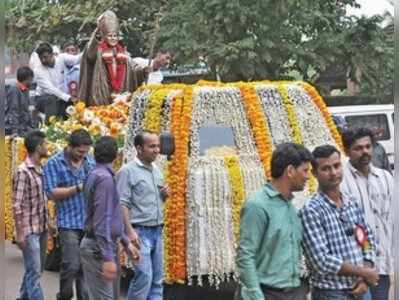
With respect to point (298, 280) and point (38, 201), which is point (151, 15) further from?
point (298, 280)


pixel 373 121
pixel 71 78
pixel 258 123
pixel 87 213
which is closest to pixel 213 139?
pixel 258 123

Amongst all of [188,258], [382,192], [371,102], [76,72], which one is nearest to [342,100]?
[371,102]

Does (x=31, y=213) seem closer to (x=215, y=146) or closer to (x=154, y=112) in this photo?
(x=154, y=112)

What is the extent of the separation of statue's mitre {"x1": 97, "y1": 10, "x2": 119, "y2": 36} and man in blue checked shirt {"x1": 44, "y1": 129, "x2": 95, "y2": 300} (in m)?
3.97

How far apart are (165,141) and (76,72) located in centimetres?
637

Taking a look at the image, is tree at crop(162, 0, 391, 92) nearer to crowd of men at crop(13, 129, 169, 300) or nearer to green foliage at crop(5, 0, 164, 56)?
green foliage at crop(5, 0, 164, 56)

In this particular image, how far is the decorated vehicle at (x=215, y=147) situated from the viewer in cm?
878

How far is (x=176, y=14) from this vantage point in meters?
21.3

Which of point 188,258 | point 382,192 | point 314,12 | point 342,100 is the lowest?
point 188,258

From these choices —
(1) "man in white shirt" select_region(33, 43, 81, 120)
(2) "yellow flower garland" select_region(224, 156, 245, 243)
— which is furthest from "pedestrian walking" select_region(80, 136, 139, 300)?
(1) "man in white shirt" select_region(33, 43, 81, 120)

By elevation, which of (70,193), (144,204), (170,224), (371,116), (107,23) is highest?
(107,23)

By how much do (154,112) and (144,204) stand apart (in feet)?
4.13

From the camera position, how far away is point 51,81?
1463 cm

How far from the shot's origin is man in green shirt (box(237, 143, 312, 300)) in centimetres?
548
